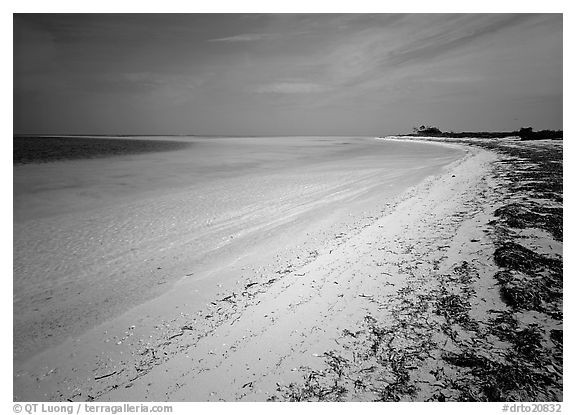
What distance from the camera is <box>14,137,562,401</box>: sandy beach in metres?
2.15

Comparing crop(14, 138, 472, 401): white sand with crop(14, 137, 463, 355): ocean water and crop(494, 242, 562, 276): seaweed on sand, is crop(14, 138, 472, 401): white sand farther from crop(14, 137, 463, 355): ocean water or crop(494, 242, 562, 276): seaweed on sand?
crop(494, 242, 562, 276): seaweed on sand

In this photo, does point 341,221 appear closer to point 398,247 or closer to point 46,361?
point 398,247

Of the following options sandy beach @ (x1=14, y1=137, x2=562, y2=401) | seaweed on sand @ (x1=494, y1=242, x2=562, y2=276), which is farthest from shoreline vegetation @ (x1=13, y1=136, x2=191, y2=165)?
seaweed on sand @ (x1=494, y1=242, x2=562, y2=276)

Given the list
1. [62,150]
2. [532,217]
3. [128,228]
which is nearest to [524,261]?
[532,217]

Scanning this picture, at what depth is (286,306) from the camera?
2.97 meters

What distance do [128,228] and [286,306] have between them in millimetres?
4297

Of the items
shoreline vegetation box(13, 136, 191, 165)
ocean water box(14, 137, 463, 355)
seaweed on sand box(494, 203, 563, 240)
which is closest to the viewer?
ocean water box(14, 137, 463, 355)

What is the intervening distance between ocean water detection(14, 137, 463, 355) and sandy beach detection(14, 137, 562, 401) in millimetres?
36

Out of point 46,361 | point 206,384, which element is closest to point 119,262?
point 46,361

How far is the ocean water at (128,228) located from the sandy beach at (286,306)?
36 mm

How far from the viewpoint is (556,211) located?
5020mm

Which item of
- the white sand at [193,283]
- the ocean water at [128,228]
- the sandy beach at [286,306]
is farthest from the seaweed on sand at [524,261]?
the ocean water at [128,228]

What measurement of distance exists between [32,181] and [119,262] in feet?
29.2

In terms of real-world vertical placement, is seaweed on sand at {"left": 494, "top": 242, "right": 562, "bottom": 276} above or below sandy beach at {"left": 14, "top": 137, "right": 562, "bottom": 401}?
above
